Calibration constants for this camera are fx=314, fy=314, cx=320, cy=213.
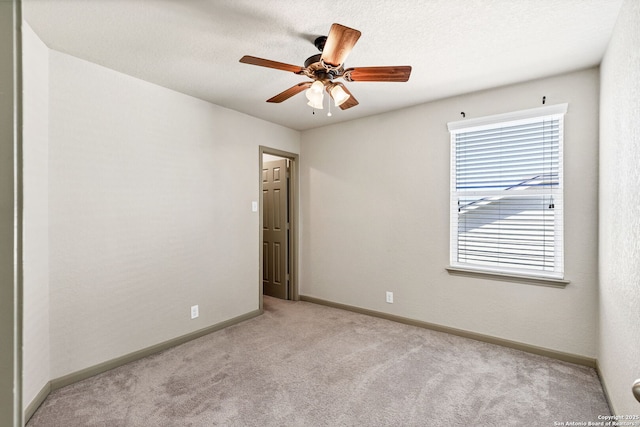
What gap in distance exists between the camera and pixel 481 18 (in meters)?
1.95

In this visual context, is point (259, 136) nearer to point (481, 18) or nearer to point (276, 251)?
point (276, 251)

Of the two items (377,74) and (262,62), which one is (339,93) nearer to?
(377,74)

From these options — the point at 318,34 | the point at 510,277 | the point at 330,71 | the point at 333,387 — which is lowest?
the point at 333,387

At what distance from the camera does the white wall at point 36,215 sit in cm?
199

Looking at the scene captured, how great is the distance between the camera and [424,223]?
348cm

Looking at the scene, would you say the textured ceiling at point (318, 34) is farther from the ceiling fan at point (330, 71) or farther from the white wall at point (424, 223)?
the white wall at point (424, 223)

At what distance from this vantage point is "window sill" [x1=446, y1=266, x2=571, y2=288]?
2.73 meters

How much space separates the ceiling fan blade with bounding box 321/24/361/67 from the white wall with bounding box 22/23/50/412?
188 centimetres

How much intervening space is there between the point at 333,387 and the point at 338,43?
230cm

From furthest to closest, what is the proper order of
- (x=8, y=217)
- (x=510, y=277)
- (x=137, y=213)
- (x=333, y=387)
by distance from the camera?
(x=510, y=277)
(x=137, y=213)
(x=333, y=387)
(x=8, y=217)

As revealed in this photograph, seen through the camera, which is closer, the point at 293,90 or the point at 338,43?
the point at 338,43

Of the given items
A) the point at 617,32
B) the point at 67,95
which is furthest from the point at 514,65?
the point at 67,95

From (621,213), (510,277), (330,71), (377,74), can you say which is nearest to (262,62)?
(330,71)

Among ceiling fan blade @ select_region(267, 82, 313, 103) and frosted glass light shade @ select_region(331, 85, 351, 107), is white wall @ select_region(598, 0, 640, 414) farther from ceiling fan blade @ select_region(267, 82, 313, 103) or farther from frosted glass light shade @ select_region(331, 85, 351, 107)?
ceiling fan blade @ select_region(267, 82, 313, 103)
